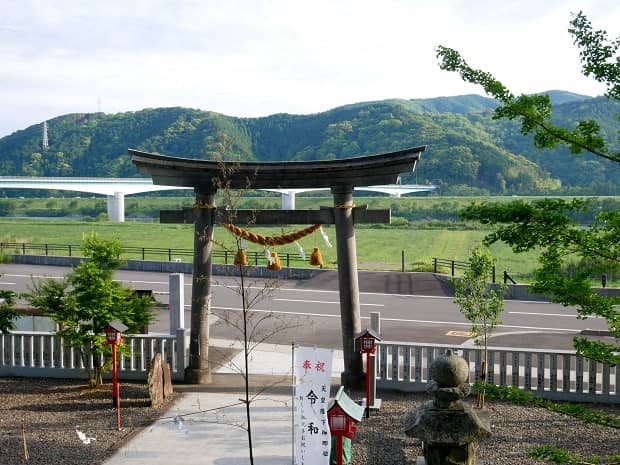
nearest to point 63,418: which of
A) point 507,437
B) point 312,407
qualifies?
point 312,407

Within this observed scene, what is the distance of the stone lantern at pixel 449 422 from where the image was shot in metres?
7.36

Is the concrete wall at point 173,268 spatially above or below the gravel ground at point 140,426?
above

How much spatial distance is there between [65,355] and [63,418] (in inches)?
111

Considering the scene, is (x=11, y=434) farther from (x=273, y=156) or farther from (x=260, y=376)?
(x=273, y=156)

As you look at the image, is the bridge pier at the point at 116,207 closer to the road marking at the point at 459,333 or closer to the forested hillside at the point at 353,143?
the forested hillside at the point at 353,143

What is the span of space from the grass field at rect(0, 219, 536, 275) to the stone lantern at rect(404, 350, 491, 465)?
24811 mm

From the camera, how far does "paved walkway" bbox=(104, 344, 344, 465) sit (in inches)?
386

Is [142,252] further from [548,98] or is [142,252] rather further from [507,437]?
[548,98]

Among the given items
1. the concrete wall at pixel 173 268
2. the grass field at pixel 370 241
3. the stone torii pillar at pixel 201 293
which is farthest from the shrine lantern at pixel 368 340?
the grass field at pixel 370 241

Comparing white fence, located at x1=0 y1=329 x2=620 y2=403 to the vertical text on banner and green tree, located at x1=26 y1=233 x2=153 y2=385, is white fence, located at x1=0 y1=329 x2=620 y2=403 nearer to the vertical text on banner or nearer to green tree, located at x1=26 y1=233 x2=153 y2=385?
green tree, located at x1=26 y1=233 x2=153 y2=385

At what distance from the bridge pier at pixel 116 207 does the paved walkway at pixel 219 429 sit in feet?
218

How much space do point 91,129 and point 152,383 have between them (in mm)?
150971

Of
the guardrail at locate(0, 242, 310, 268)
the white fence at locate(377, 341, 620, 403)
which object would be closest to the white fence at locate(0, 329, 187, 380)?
the white fence at locate(377, 341, 620, 403)

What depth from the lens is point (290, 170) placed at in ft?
44.0
